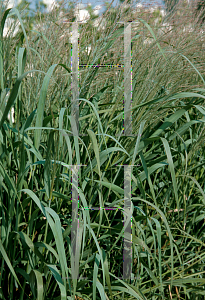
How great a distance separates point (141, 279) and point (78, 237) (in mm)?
382

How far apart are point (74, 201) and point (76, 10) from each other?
2.57 feet

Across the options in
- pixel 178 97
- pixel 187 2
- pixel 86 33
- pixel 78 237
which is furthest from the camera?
pixel 187 2

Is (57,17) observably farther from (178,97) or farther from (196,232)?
(196,232)

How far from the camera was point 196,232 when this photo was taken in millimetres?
1383

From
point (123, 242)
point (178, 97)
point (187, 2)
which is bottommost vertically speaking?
point (123, 242)

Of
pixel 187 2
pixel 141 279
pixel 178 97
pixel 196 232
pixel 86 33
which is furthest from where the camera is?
pixel 187 2

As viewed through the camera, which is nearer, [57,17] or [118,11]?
[118,11]

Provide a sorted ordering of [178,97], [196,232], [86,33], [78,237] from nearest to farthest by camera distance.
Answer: [78,237], [178,97], [86,33], [196,232]

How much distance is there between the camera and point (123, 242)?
1045 mm

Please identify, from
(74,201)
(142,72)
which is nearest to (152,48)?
(142,72)

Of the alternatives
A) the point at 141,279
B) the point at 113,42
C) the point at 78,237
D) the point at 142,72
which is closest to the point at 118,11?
the point at 113,42

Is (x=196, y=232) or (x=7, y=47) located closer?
(x=7, y=47)

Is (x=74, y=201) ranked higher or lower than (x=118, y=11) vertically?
lower

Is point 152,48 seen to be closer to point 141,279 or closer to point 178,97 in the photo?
point 178,97
